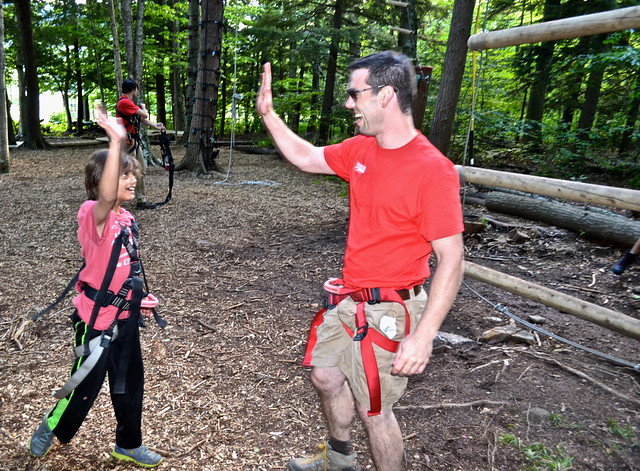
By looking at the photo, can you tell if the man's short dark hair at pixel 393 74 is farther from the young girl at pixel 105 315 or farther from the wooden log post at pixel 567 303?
the wooden log post at pixel 567 303

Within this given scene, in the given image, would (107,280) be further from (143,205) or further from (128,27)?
(128,27)

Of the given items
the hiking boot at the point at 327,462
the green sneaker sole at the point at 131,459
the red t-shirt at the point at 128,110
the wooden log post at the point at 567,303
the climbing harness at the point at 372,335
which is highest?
the red t-shirt at the point at 128,110

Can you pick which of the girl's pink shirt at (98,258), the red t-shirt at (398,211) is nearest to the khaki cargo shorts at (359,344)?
the red t-shirt at (398,211)

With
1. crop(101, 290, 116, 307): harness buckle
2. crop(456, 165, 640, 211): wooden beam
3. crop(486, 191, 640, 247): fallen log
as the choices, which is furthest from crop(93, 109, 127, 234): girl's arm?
crop(486, 191, 640, 247): fallen log

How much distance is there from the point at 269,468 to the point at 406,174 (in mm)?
1890

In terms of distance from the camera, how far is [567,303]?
3.85 meters

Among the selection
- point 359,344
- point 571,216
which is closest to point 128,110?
point 359,344

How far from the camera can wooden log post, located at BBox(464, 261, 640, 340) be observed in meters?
3.53

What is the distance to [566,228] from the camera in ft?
24.2

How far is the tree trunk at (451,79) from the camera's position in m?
8.16

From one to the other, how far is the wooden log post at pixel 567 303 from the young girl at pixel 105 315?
2.95 meters

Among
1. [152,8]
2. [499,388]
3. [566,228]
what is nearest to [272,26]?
[152,8]

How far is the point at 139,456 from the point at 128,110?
19.6ft

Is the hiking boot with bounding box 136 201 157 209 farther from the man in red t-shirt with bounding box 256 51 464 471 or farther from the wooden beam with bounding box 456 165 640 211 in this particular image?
the man in red t-shirt with bounding box 256 51 464 471
